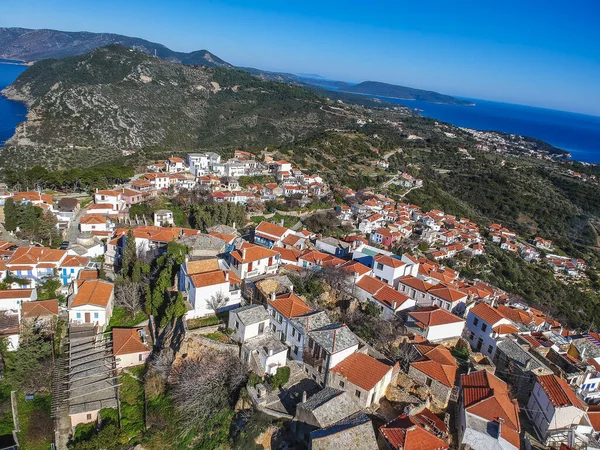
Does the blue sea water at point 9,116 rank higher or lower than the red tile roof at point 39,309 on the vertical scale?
lower

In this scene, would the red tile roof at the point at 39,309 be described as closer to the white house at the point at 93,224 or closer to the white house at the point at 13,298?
the white house at the point at 13,298

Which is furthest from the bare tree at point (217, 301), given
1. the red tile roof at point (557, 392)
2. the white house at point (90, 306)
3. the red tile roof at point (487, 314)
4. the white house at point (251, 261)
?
the red tile roof at point (557, 392)

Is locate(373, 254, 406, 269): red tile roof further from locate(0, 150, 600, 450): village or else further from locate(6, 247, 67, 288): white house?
locate(6, 247, 67, 288): white house

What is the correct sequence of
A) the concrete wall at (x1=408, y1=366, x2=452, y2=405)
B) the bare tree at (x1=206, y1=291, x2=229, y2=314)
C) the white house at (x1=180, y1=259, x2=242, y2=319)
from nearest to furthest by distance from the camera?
1. the concrete wall at (x1=408, y1=366, x2=452, y2=405)
2. the white house at (x1=180, y1=259, x2=242, y2=319)
3. the bare tree at (x1=206, y1=291, x2=229, y2=314)

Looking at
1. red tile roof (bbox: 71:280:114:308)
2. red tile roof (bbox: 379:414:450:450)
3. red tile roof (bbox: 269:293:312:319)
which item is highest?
red tile roof (bbox: 269:293:312:319)

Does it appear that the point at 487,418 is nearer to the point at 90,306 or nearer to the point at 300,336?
the point at 300,336

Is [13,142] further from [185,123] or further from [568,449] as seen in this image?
[568,449]

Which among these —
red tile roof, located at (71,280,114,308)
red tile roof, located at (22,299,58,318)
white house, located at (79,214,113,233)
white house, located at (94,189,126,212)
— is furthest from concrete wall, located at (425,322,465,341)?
white house, located at (94,189,126,212)
